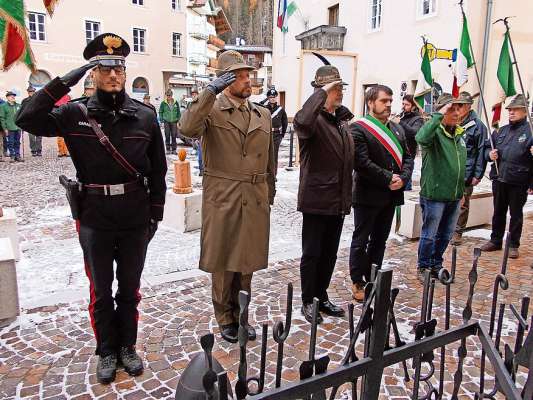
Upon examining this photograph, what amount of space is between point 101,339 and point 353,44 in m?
17.8

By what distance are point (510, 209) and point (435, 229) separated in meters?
1.69

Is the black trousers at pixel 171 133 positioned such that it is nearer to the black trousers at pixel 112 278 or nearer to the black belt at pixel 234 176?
the black belt at pixel 234 176

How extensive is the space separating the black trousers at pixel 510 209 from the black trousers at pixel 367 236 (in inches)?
93.5

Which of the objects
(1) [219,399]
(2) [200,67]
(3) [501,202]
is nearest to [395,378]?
(1) [219,399]

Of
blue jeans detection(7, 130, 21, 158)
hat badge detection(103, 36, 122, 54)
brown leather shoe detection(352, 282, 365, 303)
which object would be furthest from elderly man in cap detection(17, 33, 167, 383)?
blue jeans detection(7, 130, 21, 158)

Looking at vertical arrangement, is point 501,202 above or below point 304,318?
above

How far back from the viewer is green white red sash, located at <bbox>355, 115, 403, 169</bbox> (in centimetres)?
403

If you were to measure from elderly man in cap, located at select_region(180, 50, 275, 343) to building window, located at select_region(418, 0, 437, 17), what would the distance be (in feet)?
43.2

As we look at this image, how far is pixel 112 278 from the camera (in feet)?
9.83

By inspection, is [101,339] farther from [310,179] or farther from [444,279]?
[444,279]

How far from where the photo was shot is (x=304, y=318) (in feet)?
12.9

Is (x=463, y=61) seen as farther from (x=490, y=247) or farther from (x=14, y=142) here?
(x=14, y=142)

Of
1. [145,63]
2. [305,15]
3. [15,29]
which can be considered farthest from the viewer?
[145,63]

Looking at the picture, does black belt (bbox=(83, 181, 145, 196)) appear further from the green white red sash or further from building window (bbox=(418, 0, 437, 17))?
building window (bbox=(418, 0, 437, 17))
